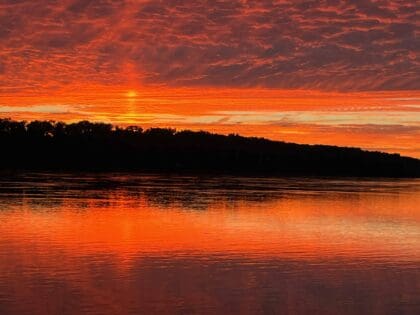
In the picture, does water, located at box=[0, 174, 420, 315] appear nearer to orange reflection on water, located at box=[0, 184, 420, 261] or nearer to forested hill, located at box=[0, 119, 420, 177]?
orange reflection on water, located at box=[0, 184, 420, 261]

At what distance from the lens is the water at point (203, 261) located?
1544cm

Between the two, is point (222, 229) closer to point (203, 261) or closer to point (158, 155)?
point (203, 261)

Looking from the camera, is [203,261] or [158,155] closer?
[203,261]

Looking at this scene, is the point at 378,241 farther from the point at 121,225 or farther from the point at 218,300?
the point at 218,300

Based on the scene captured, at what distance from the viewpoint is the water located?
15.4 m

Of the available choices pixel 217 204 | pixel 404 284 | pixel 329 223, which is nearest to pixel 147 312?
pixel 404 284

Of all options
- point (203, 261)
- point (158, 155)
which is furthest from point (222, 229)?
point (158, 155)

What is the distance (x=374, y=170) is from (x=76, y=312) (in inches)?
4723

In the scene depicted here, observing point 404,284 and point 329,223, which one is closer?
point 404,284

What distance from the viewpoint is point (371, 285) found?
58.1 ft

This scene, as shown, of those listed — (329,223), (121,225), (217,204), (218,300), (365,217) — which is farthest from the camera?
(217,204)

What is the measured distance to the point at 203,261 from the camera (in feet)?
67.6

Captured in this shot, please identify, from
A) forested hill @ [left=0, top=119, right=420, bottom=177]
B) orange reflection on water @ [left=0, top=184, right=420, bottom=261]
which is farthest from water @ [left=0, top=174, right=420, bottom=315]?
forested hill @ [left=0, top=119, right=420, bottom=177]

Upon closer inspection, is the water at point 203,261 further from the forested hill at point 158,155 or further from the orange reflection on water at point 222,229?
the forested hill at point 158,155
